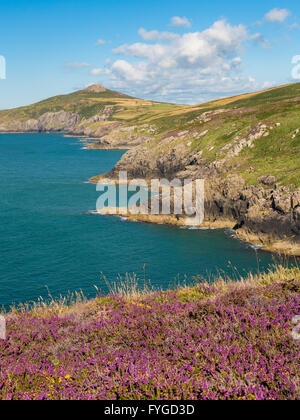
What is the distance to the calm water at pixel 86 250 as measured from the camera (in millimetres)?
39688

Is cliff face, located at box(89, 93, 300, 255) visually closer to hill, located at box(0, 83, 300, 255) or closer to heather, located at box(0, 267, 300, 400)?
hill, located at box(0, 83, 300, 255)

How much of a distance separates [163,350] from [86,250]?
140 ft

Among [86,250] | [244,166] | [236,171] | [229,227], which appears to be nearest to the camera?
[86,250]

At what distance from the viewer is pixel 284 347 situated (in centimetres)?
675

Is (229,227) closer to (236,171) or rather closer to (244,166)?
(236,171)

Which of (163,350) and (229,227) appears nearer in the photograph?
(163,350)

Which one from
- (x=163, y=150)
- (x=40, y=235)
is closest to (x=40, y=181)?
(x=163, y=150)

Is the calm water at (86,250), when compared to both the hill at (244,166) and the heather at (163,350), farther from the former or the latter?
the heather at (163,350)

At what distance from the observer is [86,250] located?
161 ft

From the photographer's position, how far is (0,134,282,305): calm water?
39688 mm

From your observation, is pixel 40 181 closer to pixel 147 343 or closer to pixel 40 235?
pixel 40 235

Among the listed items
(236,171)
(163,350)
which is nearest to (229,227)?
(236,171)

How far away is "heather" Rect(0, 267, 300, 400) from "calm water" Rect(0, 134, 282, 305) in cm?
1734

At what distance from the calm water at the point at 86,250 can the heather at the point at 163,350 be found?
17.3 meters
